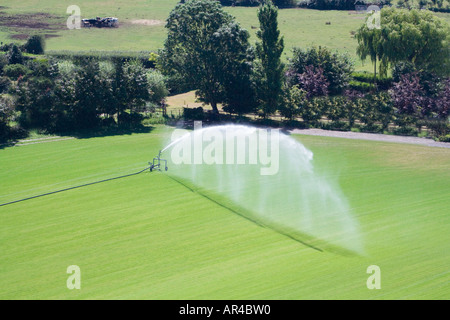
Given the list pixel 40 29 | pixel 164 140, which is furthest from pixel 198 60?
pixel 40 29

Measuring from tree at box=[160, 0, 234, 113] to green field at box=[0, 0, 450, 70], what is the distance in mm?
39723

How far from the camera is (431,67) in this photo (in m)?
92.5

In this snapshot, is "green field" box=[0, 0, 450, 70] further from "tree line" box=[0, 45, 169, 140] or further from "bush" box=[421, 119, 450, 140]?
"tree line" box=[0, 45, 169, 140]

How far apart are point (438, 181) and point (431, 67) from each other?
50302mm

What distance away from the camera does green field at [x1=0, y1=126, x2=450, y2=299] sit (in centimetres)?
3003

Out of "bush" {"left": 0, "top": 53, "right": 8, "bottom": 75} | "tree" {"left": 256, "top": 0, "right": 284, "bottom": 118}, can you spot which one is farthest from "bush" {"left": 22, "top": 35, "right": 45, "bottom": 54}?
"tree" {"left": 256, "top": 0, "right": 284, "bottom": 118}

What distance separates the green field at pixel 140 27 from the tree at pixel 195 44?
3972 centimetres

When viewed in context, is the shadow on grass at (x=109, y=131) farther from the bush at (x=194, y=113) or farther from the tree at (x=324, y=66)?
the tree at (x=324, y=66)

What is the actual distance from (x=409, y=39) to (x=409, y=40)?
0.20 metres

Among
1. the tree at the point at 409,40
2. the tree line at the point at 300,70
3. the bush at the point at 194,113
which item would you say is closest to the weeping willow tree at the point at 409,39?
the tree at the point at 409,40

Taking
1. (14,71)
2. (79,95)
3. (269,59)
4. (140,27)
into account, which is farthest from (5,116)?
(140,27)

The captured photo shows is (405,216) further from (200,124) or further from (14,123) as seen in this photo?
(14,123)

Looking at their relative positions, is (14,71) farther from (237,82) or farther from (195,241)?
(195,241)

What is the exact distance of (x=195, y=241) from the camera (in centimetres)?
3653
